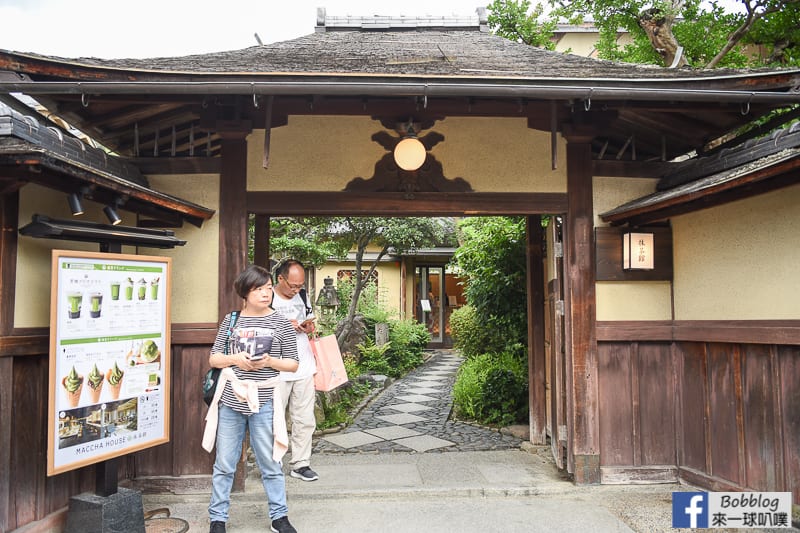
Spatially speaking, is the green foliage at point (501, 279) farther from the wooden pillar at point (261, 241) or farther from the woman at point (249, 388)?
the woman at point (249, 388)

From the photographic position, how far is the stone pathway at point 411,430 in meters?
6.51

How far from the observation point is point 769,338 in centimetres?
403

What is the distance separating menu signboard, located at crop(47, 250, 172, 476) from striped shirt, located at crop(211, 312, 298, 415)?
0.77 meters

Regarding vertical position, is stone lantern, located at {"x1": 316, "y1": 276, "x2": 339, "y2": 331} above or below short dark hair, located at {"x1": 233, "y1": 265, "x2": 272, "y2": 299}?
below

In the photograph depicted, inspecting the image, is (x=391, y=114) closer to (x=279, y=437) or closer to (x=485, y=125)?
(x=485, y=125)

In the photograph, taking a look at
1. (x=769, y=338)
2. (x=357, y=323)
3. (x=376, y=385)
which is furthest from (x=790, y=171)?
(x=357, y=323)

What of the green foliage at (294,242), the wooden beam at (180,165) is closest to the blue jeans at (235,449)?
the wooden beam at (180,165)

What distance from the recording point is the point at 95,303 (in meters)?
3.73

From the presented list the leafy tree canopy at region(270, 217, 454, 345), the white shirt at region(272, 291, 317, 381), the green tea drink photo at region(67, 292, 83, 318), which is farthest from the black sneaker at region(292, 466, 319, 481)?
the leafy tree canopy at region(270, 217, 454, 345)

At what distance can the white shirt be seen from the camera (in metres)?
4.89

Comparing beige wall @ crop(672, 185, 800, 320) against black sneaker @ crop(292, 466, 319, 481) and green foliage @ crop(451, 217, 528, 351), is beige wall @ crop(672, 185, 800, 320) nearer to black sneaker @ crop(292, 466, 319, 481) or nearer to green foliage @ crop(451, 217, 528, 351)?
green foliage @ crop(451, 217, 528, 351)

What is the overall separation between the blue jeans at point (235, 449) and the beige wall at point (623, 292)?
3152 millimetres

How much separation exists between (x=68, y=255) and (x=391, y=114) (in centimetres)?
285

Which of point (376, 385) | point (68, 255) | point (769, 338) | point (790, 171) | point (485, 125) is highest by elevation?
point (485, 125)
